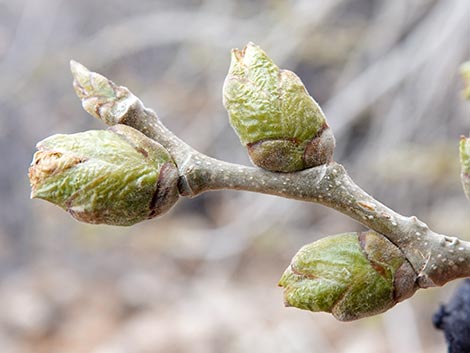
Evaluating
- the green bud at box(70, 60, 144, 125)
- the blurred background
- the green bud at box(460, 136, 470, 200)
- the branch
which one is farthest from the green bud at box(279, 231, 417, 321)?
the blurred background

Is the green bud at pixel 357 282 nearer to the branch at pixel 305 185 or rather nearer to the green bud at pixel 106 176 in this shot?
the branch at pixel 305 185

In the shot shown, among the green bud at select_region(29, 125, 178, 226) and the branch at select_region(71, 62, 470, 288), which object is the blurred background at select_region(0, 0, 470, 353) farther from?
the green bud at select_region(29, 125, 178, 226)

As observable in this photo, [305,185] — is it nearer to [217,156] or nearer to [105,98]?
[105,98]

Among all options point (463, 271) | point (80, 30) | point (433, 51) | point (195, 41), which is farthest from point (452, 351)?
point (80, 30)

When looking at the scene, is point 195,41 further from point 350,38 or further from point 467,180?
point 467,180

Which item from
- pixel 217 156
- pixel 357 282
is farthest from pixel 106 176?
pixel 217 156

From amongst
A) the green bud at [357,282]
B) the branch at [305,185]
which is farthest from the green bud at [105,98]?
the green bud at [357,282]
